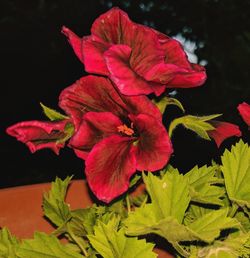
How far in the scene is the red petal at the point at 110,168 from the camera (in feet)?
1.58

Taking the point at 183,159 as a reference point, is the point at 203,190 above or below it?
above

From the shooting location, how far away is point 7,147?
1907 mm

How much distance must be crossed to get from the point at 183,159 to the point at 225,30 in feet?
3.06

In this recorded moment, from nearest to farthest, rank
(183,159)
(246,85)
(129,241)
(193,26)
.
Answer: (129,241) → (183,159) → (246,85) → (193,26)

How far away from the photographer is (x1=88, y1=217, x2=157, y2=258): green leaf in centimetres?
46

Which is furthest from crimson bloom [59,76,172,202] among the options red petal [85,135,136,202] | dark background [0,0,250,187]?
dark background [0,0,250,187]

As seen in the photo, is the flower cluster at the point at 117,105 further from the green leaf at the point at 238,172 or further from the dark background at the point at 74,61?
the dark background at the point at 74,61

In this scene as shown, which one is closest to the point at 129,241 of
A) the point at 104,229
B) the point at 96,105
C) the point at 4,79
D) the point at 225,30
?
the point at 104,229

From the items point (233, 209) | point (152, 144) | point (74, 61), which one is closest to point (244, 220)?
point (233, 209)

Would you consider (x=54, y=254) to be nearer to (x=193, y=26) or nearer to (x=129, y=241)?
(x=129, y=241)

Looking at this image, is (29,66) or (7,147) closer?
(7,147)

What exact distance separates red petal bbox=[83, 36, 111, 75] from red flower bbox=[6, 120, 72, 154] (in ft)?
0.20

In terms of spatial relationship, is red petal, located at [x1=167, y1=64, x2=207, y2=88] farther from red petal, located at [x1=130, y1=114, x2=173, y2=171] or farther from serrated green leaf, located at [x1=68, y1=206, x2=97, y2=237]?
serrated green leaf, located at [x1=68, y1=206, x2=97, y2=237]

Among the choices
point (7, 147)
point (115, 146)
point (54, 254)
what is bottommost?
point (7, 147)
